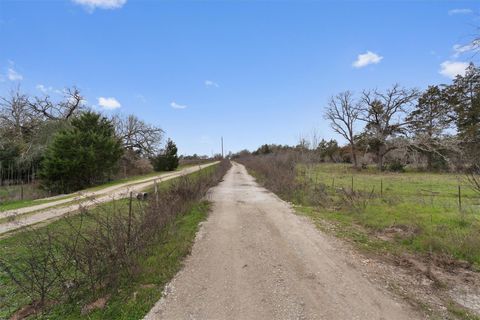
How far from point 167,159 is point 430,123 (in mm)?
38427

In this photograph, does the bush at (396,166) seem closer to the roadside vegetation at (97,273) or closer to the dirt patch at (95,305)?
the roadside vegetation at (97,273)

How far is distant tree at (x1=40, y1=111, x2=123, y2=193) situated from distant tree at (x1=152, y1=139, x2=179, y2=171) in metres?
18.5

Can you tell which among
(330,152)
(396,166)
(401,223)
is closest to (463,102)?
(396,166)

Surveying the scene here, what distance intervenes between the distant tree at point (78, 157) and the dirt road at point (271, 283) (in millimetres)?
17876

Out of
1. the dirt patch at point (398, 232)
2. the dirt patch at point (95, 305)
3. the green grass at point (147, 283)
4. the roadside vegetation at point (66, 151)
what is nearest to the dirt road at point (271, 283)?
the green grass at point (147, 283)

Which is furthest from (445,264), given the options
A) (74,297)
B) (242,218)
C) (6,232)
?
(6,232)

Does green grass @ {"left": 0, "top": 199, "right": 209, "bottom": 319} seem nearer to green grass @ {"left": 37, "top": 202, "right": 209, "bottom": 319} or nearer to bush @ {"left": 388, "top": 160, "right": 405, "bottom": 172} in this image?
green grass @ {"left": 37, "top": 202, "right": 209, "bottom": 319}

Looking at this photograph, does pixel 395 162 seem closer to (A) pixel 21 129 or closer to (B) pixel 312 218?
(B) pixel 312 218

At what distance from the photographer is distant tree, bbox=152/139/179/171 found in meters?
44.8

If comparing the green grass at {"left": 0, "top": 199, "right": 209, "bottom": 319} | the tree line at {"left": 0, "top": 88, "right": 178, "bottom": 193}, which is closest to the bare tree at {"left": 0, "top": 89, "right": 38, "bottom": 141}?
the tree line at {"left": 0, "top": 88, "right": 178, "bottom": 193}

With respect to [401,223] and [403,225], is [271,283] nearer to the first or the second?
[403,225]

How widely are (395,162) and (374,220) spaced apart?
38604mm

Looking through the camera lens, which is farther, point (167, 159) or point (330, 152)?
point (330, 152)

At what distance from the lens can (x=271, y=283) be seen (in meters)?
5.02
